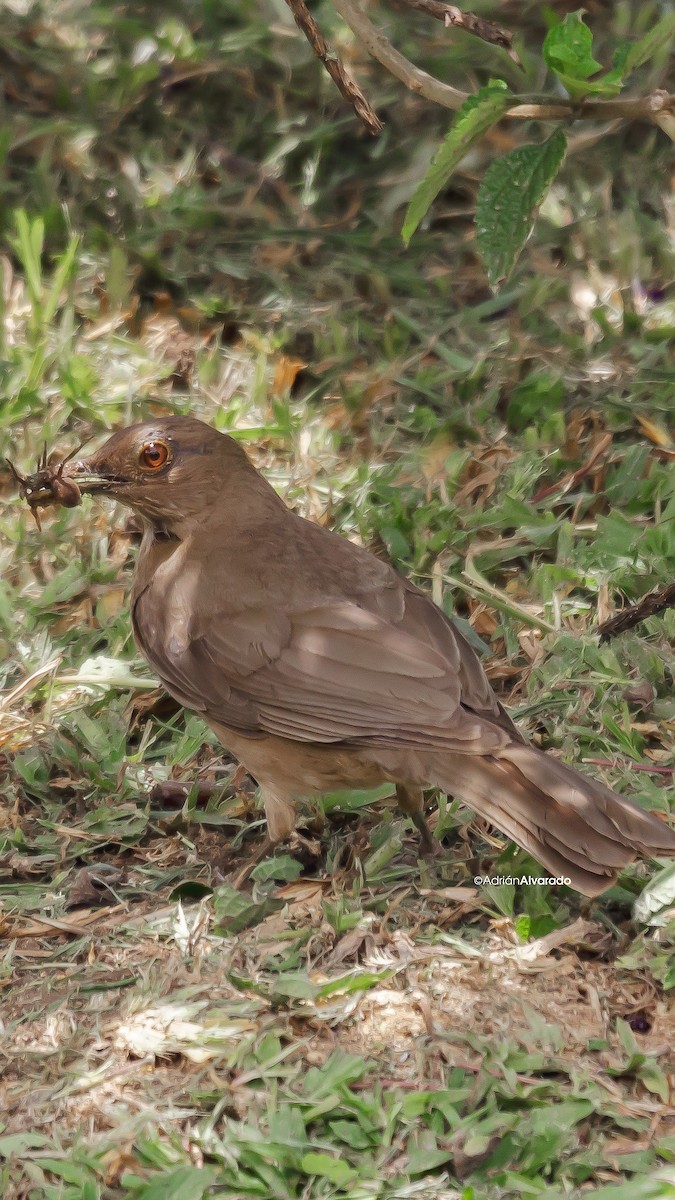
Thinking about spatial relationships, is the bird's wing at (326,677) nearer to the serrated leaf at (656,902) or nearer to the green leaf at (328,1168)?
the serrated leaf at (656,902)

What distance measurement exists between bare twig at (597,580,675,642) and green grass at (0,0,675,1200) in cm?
5

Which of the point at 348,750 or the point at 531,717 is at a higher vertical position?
the point at 348,750

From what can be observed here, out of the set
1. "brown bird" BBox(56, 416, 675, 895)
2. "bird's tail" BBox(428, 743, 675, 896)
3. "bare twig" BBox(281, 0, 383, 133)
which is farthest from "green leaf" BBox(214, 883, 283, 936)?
"bare twig" BBox(281, 0, 383, 133)

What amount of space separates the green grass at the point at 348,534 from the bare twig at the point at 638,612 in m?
0.05

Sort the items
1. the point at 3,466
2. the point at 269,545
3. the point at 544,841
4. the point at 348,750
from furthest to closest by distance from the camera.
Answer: the point at 3,466
the point at 269,545
the point at 348,750
the point at 544,841

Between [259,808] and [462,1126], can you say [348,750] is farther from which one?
[462,1126]

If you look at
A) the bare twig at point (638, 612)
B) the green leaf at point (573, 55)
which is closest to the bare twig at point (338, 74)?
the green leaf at point (573, 55)

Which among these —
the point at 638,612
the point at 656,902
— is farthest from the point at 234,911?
the point at 638,612

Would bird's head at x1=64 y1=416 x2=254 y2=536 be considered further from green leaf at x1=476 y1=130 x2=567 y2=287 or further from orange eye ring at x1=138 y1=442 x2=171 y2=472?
green leaf at x1=476 y1=130 x2=567 y2=287

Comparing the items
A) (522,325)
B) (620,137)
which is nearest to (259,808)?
Result: (522,325)

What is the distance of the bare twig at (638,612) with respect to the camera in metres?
5.34

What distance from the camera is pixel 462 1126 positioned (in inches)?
142

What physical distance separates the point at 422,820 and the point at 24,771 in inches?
54.8

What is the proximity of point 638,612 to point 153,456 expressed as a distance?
1757 mm
